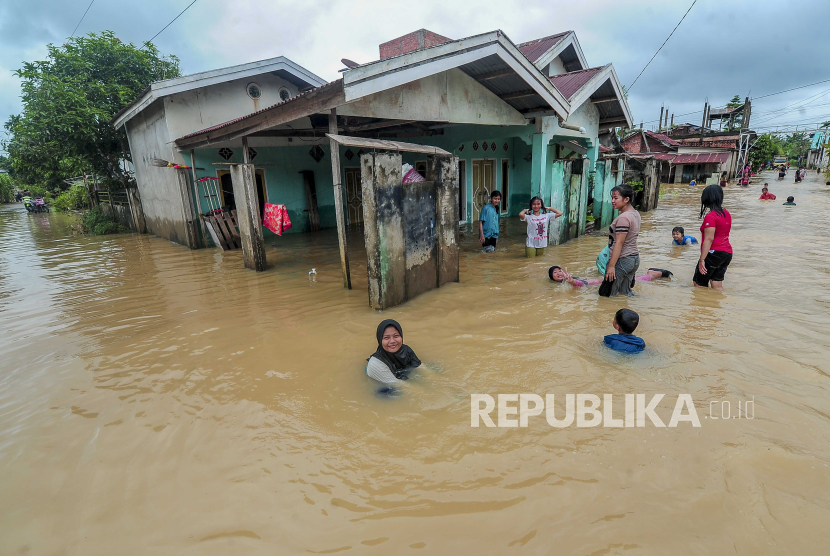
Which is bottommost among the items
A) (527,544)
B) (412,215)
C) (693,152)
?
(527,544)

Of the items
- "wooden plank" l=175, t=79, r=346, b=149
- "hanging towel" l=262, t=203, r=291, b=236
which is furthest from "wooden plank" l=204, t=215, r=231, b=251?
"wooden plank" l=175, t=79, r=346, b=149

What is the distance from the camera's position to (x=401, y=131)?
10.7 m

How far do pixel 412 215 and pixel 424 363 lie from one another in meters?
2.47

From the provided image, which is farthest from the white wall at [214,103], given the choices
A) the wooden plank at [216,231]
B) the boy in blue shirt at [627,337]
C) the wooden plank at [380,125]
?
the boy in blue shirt at [627,337]

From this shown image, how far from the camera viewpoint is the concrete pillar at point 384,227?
5.18 meters

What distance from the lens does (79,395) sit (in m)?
3.81

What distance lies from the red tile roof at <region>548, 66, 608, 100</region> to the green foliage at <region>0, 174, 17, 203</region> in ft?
164

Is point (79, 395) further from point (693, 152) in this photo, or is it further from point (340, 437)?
point (693, 152)

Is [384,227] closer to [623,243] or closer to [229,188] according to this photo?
[623,243]

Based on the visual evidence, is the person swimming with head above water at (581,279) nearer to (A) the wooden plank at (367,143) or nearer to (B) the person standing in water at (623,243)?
(B) the person standing in water at (623,243)

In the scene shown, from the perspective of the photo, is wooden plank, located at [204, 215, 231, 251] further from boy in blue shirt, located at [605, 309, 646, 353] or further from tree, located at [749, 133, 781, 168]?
tree, located at [749, 133, 781, 168]

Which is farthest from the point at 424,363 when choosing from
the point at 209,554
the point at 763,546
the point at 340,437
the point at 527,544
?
the point at 763,546

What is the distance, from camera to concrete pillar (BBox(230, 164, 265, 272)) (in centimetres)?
764

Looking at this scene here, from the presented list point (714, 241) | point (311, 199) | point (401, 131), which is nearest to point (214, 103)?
point (311, 199)
